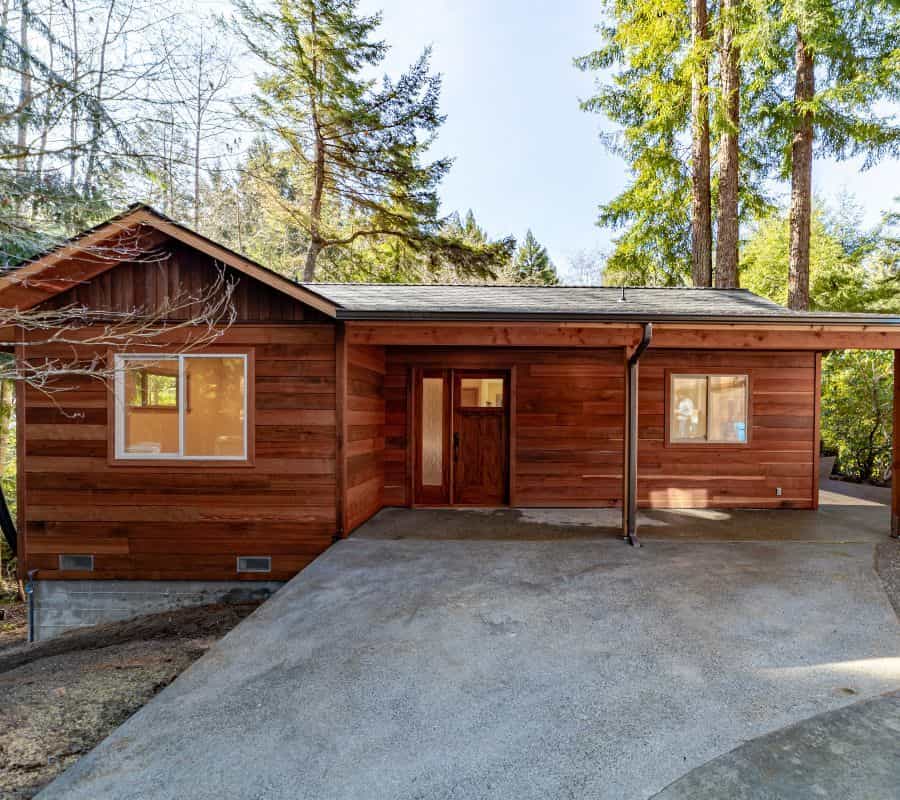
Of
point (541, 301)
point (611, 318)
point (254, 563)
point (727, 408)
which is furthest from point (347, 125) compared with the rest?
point (254, 563)

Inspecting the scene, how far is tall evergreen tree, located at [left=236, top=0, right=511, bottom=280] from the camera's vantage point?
34.1ft

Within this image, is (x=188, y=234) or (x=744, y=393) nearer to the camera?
(x=188, y=234)

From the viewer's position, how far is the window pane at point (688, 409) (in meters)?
6.26

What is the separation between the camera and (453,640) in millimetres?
2871

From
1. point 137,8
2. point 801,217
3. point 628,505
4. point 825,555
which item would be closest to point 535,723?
point 628,505

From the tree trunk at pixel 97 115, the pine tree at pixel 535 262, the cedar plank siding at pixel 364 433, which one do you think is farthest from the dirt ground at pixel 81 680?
the pine tree at pixel 535 262

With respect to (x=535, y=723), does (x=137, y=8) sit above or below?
above

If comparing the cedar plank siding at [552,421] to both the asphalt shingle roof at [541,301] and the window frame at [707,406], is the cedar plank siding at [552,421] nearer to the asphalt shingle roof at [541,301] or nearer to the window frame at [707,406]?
the window frame at [707,406]

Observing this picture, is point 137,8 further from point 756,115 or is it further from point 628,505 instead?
point 756,115

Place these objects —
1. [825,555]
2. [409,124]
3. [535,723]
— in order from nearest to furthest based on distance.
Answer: [535,723]
[825,555]
[409,124]

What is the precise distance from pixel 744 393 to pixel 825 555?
2.44 meters

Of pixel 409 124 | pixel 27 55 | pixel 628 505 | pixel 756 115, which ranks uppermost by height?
pixel 409 124

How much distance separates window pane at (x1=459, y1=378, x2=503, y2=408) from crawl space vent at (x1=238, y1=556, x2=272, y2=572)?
9.74 feet

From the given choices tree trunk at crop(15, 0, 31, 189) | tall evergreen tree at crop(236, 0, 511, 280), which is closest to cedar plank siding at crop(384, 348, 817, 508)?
tree trunk at crop(15, 0, 31, 189)
